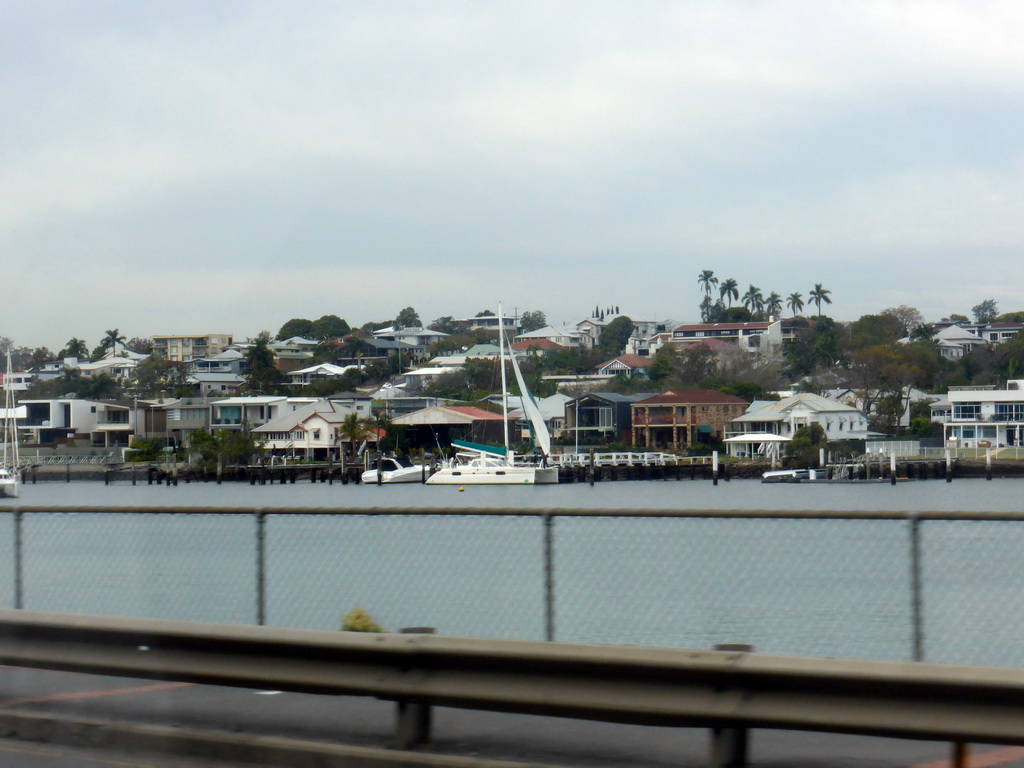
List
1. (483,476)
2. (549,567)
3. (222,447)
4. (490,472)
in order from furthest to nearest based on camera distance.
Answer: (222,447), (490,472), (483,476), (549,567)

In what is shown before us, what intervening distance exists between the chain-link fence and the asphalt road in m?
0.86

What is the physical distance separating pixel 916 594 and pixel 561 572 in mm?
2212

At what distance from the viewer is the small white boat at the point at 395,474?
97.6m

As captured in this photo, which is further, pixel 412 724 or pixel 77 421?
pixel 77 421

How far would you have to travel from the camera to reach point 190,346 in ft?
419

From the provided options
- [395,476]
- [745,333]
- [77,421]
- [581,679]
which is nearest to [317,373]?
[395,476]

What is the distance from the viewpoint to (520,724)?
712cm

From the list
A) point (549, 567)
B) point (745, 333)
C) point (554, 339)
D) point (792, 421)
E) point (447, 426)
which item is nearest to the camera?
point (549, 567)

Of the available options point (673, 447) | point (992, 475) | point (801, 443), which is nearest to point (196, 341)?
point (673, 447)

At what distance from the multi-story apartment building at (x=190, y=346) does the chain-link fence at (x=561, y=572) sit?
111820 mm

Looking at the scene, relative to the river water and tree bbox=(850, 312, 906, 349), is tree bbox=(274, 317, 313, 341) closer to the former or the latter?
tree bbox=(850, 312, 906, 349)

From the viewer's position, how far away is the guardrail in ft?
18.5

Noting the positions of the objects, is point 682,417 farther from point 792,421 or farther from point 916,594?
point 916,594

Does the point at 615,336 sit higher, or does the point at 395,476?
the point at 615,336
